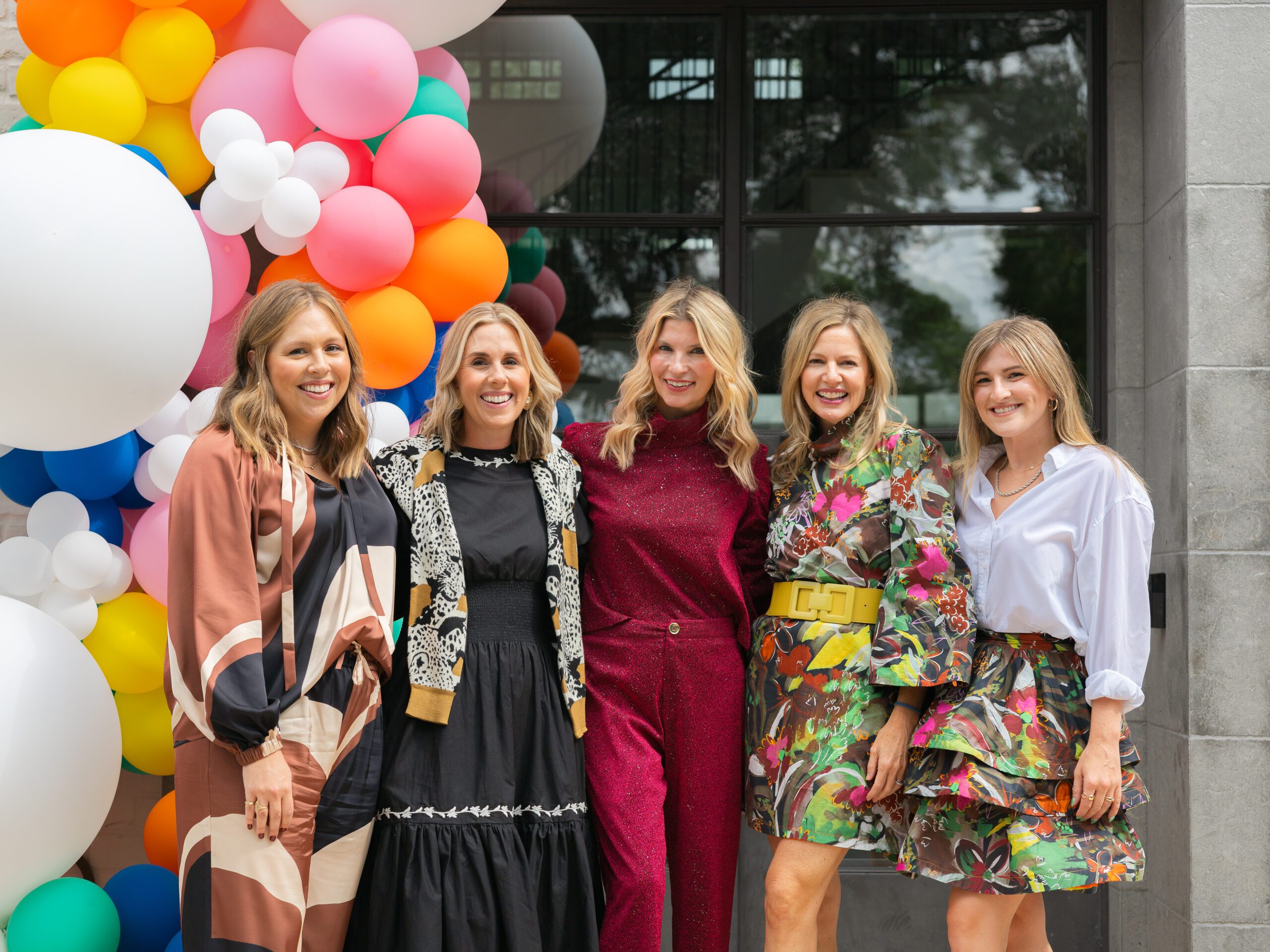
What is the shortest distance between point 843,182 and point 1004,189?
0.58 meters

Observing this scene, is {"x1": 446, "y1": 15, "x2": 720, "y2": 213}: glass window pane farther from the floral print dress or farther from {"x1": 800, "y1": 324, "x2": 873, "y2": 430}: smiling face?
the floral print dress

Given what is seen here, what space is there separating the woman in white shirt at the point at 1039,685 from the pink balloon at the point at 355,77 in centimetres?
168

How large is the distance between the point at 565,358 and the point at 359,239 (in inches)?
48.6

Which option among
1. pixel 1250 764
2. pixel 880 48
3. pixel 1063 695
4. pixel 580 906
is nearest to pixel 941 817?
pixel 1063 695

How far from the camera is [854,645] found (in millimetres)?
2650

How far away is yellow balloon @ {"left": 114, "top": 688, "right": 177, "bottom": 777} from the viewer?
9.71 feet

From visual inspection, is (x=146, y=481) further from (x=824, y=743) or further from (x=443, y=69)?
(x=824, y=743)

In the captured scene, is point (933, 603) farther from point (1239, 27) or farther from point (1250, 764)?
point (1239, 27)

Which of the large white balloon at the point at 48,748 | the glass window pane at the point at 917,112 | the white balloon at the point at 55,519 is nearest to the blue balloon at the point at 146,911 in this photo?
the large white balloon at the point at 48,748

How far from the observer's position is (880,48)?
4.07 m

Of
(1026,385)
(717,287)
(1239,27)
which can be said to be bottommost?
(1026,385)

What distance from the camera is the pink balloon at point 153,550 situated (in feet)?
9.34

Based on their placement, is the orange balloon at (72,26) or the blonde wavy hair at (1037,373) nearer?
the blonde wavy hair at (1037,373)

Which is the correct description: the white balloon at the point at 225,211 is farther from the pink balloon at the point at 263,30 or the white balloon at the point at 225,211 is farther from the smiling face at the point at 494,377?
the smiling face at the point at 494,377
